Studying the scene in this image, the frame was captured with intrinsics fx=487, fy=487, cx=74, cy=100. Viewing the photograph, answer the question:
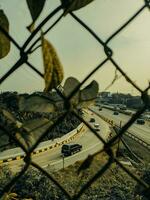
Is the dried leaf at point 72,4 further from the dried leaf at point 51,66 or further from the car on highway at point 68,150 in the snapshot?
the car on highway at point 68,150

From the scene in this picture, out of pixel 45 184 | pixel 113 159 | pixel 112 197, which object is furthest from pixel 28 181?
pixel 113 159

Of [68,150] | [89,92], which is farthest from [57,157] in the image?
[89,92]

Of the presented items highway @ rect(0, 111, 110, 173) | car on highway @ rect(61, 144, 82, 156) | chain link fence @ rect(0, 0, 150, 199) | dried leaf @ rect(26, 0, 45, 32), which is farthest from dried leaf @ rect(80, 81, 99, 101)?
car on highway @ rect(61, 144, 82, 156)

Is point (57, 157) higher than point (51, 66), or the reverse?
point (51, 66)

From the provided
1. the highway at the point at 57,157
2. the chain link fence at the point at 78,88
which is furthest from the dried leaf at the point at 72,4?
the highway at the point at 57,157

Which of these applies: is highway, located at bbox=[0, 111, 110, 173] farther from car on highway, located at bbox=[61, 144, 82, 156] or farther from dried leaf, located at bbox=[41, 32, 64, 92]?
dried leaf, located at bbox=[41, 32, 64, 92]

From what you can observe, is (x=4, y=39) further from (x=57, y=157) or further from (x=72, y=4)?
(x=57, y=157)
